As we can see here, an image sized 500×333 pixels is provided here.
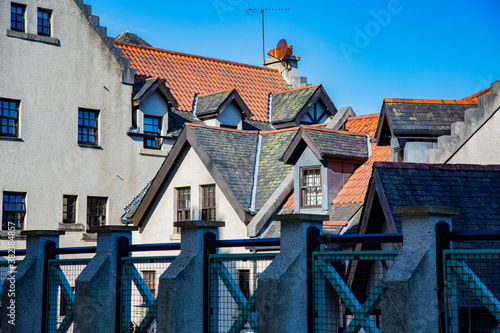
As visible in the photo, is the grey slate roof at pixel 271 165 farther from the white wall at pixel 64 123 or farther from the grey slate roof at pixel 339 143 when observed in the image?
the white wall at pixel 64 123

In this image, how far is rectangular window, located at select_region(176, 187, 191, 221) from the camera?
28562 millimetres

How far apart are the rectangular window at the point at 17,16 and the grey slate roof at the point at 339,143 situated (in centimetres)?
1270

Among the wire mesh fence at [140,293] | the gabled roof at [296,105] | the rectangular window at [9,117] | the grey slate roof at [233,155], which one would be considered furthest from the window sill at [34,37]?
the wire mesh fence at [140,293]

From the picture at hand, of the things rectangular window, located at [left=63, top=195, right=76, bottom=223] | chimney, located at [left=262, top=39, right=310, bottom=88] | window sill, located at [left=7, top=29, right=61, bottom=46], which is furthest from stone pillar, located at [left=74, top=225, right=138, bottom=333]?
chimney, located at [left=262, top=39, right=310, bottom=88]

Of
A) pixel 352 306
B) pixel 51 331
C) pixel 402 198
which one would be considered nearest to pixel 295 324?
pixel 352 306

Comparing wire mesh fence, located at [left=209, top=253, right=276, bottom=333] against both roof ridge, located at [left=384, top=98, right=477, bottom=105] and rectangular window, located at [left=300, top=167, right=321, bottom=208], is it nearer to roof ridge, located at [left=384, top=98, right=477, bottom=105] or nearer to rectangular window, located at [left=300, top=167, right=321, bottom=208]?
roof ridge, located at [left=384, top=98, right=477, bottom=105]

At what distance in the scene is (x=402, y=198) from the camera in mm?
14711

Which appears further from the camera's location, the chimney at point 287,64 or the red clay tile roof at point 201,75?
the chimney at point 287,64

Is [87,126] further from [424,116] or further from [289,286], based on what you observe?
[289,286]

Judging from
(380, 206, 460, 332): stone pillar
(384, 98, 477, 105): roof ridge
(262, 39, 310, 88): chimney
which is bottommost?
(380, 206, 460, 332): stone pillar

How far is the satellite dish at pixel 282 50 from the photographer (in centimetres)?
4347

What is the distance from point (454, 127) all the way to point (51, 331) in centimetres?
1208

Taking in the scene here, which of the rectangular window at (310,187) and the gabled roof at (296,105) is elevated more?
the gabled roof at (296,105)

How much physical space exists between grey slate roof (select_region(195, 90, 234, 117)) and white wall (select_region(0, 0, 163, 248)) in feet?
11.9
